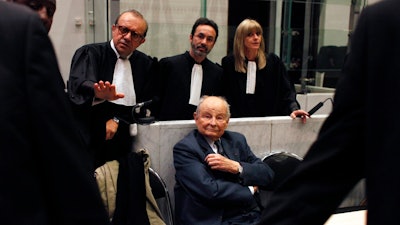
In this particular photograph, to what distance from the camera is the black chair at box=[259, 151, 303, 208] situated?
127 inches

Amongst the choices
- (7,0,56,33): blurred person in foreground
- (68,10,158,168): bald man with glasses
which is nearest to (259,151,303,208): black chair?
(68,10,158,168): bald man with glasses

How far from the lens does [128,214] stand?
264 cm

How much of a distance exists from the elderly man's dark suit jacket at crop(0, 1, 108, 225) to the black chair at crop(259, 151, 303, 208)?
7.49 ft

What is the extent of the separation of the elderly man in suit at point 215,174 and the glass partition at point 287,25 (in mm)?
1645

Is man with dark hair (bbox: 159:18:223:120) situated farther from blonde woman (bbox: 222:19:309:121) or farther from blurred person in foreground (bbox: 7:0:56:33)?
blurred person in foreground (bbox: 7:0:56:33)

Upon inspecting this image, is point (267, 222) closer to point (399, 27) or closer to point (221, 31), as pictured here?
point (399, 27)

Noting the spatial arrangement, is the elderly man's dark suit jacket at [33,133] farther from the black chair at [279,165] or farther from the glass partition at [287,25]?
the glass partition at [287,25]

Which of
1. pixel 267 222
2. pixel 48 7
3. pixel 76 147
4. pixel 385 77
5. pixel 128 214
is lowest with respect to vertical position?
pixel 128 214

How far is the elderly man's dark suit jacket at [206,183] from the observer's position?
2686 mm

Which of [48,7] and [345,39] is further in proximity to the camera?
[345,39]

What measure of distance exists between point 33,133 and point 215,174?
1.92 metres

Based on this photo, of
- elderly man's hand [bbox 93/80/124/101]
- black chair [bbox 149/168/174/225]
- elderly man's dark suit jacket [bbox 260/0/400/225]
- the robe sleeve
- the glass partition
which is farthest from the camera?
the glass partition

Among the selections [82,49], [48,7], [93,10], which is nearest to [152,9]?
[93,10]

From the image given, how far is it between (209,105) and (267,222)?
1.89 meters
